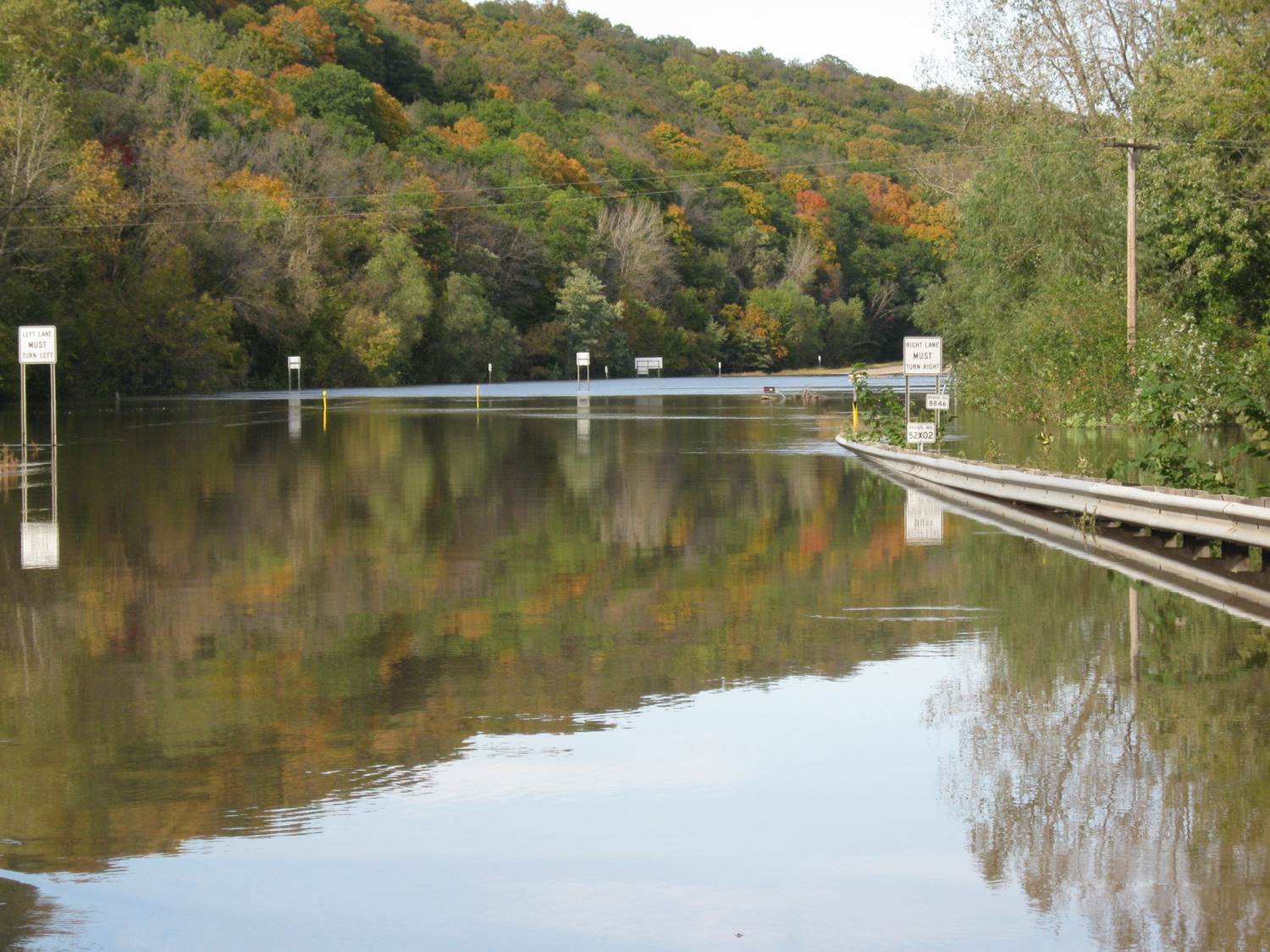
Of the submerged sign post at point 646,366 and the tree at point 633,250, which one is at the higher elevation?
the tree at point 633,250

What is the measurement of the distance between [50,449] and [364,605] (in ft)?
86.8

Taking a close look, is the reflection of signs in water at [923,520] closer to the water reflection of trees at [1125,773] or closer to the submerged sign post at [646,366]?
the water reflection of trees at [1125,773]

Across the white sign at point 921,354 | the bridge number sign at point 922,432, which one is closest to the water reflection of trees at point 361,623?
the bridge number sign at point 922,432

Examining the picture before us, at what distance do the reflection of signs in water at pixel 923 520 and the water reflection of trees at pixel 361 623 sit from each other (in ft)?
0.92

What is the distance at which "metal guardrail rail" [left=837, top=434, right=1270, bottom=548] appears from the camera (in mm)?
15523

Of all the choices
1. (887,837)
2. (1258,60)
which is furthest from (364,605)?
(1258,60)

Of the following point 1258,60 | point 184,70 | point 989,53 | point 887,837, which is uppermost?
point 184,70

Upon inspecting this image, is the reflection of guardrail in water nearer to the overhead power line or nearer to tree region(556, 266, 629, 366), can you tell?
the overhead power line

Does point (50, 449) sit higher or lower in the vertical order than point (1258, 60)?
lower

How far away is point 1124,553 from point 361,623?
794 centimetres

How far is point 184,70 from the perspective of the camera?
391ft

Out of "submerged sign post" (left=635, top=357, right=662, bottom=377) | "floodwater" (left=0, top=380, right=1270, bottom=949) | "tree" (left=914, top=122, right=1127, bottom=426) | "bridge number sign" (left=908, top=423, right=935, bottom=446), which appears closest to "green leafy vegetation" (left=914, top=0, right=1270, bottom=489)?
"tree" (left=914, top=122, right=1127, bottom=426)

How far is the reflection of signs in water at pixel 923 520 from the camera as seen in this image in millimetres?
19141

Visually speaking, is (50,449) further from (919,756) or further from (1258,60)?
(919,756)
